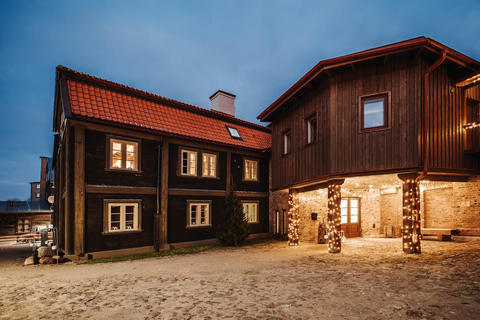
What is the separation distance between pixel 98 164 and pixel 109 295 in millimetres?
6634

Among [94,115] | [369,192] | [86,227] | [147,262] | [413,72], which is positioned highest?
[413,72]

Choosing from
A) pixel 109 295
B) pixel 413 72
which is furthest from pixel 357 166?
pixel 109 295

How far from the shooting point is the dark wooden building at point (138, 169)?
35.3 feet

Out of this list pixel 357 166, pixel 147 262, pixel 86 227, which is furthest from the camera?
pixel 86 227

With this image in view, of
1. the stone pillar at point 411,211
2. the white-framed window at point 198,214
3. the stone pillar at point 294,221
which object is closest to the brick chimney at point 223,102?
the white-framed window at point 198,214

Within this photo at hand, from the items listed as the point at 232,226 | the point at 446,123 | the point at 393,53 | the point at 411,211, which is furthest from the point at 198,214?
the point at 446,123

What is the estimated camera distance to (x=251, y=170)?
17.1 metres

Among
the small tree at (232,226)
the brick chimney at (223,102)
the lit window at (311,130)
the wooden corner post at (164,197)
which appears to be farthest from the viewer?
the brick chimney at (223,102)

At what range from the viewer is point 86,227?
10766 millimetres

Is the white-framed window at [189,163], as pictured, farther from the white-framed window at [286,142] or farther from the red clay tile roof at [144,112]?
the white-framed window at [286,142]

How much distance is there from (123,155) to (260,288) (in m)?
8.70

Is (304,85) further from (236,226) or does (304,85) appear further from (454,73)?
(236,226)

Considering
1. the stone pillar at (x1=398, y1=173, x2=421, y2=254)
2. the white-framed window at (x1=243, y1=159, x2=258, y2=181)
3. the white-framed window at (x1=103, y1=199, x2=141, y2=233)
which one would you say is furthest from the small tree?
the stone pillar at (x1=398, y1=173, x2=421, y2=254)

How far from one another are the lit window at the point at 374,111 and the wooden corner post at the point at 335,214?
2222 millimetres
